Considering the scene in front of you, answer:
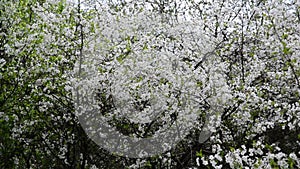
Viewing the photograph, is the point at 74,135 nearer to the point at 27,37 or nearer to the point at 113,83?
the point at 113,83

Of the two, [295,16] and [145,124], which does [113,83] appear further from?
[295,16]

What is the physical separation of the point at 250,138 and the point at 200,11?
3397 millimetres

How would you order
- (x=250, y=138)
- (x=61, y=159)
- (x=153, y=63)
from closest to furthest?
1. (x=250, y=138)
2. (x=153, y=63)
3. (x=61, y=159)

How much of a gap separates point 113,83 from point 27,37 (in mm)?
1588

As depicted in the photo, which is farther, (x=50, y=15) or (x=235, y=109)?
(x=50, y=15)

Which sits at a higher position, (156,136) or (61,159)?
(156,136)

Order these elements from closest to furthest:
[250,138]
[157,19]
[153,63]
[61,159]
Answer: [250,138], [153,63], [61,159], [157,19]

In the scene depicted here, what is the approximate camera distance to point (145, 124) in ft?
20.9

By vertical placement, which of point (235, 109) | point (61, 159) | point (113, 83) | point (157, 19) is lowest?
point (61, 159)

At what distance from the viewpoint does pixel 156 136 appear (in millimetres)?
6262

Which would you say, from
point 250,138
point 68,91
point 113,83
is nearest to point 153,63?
point 113,83

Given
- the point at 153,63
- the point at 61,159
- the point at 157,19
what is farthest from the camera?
the point at 157,19

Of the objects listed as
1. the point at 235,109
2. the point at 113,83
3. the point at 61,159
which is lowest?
the point at 61,159

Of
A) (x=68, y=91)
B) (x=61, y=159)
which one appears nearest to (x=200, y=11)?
(x=68, y=91)
